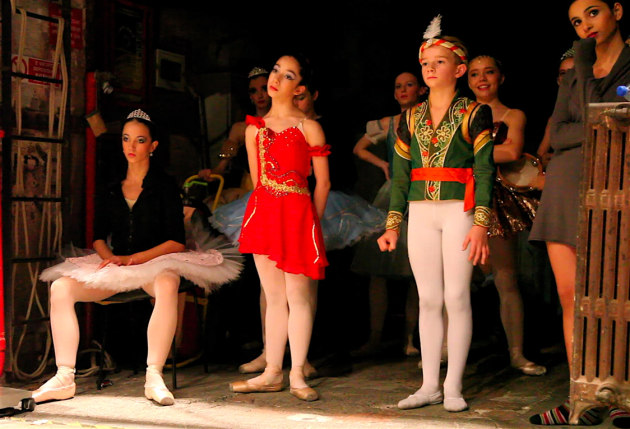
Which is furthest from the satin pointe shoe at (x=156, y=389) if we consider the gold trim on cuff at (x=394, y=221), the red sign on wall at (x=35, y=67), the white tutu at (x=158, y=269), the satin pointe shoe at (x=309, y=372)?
the red sign on wall at (x=35, y=67)

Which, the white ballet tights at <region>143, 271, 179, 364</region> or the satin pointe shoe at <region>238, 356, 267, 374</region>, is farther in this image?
the satin pointe shoe at <region>238, 356, 267, 374</region>

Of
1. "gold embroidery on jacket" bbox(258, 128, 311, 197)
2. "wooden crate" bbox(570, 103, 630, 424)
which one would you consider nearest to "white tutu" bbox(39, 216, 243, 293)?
"gold embroidery on jacket" bbox(258, 128, 311, 197)

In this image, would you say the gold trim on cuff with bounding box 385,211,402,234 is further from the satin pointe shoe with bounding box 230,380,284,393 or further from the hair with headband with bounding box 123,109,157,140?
the hair with headband with bounding box 123,109,157,140

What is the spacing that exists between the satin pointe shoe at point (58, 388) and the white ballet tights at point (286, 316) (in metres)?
1.01

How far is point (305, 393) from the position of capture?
4250mm

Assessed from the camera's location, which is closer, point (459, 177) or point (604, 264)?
point (604, 264)

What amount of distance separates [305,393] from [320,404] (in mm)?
122

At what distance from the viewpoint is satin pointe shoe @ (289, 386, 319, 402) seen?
13.9ft

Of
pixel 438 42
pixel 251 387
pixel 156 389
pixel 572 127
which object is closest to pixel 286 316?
pixel 251 387

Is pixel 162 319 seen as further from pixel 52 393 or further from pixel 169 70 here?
pixel 169 70

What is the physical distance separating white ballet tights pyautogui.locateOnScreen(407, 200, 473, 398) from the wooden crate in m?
0.75

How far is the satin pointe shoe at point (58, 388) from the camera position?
13.9 ft

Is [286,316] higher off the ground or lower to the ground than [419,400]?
higher

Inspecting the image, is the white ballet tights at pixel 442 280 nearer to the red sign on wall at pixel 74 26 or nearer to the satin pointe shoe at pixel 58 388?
the satin pointe shoe at pixel 58 388
